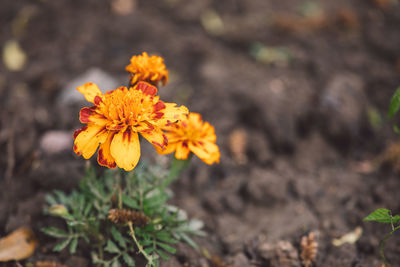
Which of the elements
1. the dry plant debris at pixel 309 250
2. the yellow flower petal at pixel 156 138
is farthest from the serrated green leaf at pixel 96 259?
the dry plant debris at pixel 309 250

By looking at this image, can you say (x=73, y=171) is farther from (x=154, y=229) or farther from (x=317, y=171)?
(x=317, y=171)

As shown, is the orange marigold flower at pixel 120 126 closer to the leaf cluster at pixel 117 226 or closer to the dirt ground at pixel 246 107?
the leaf cluster at pixel 117 226

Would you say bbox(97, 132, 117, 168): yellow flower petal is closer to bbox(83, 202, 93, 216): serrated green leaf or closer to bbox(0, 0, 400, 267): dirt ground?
bbox(83, 202, 93, 216): serrated green leaf

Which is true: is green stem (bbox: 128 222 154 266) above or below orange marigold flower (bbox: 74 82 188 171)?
below

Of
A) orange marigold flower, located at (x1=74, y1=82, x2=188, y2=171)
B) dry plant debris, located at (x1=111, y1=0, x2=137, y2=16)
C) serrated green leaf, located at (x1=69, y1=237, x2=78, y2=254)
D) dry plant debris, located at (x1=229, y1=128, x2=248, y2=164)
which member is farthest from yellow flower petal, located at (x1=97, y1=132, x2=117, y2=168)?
dry plant debris, located at (x1=111, y1=0, x2=137, y2=16)

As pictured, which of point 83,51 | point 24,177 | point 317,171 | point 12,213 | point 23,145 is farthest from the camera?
point 83,51

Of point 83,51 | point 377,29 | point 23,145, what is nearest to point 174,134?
point 23,145

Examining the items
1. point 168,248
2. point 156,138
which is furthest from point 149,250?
point 156,138
